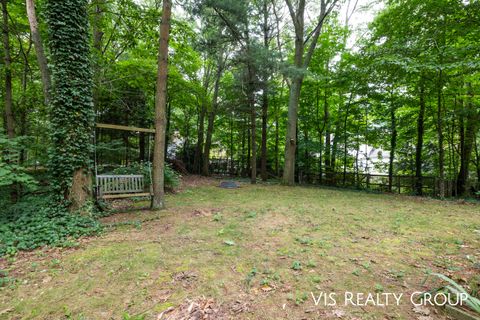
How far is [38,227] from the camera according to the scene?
3.67 metres

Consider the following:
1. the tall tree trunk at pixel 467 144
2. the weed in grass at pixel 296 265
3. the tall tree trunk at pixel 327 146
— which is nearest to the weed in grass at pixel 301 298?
the weed in grass at pixel 296 265

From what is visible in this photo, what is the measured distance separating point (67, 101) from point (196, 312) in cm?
449

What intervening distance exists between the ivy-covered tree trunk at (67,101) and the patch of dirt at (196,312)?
11.5 feet

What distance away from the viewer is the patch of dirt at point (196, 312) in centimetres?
186

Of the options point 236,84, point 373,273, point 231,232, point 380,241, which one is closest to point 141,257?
point 231,232

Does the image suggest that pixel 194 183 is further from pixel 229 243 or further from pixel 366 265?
pixel 366 265

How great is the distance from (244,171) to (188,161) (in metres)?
4.30

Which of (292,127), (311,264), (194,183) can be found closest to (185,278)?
(311,264)

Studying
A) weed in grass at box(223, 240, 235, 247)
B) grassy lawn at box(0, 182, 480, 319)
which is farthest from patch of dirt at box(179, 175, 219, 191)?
weed in grass at box(223, 240, 235, 247)

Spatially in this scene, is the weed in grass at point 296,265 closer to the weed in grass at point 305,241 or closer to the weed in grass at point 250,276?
the weed in grass at point 250,276

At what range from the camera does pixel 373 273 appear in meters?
2.48

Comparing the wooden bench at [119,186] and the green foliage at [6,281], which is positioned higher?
the wooden bench at [119,186]

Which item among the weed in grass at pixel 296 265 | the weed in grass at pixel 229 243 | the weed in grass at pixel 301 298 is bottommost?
the weed in grass at pixel 301 298

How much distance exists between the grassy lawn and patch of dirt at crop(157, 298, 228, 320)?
39 mm
